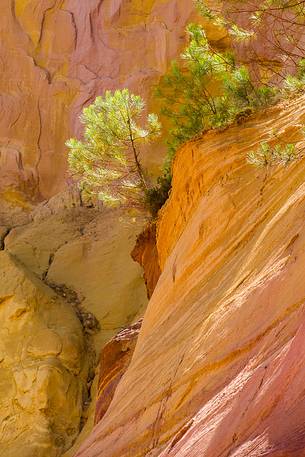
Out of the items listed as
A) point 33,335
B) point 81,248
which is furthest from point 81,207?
point 33,335

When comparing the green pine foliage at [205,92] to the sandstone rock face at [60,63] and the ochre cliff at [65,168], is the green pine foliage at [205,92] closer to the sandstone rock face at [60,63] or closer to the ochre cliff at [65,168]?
the ochre cliff at [65,168]

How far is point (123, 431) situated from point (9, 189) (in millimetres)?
11435

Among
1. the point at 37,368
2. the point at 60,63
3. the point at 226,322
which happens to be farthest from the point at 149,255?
Answer: the point at 60,63

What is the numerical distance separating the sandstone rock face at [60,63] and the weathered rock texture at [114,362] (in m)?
7.22

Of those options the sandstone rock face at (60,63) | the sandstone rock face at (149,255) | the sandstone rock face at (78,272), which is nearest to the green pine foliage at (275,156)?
the sandstone rock face at (149,255)

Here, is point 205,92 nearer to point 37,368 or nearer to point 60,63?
point 37,368

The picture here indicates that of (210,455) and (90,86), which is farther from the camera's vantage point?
(90,86)

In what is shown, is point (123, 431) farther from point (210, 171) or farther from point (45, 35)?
point (45, 35)

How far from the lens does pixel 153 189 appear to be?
34.7 feet

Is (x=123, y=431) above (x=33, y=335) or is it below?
below

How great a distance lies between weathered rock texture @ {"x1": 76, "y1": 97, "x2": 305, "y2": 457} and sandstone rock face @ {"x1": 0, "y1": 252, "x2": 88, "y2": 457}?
3.95m

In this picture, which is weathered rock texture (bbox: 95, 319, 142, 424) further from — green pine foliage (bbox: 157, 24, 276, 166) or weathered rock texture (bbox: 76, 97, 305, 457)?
green pine foliage (bbox: 157, 24, 276, 166)

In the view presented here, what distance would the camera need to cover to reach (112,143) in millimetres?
10039

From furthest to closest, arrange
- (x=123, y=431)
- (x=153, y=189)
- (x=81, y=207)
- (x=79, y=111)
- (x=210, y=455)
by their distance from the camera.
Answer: (x=79, y=111) < (x=81, y=207) < (x=153, y=189) < (x=123, y=431) < (x=210, y=455)
